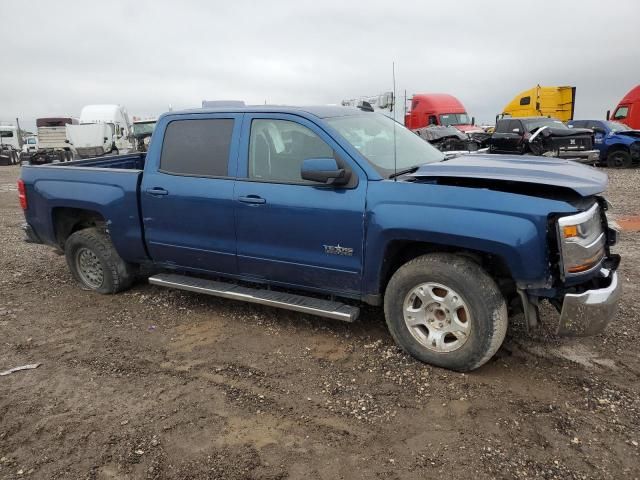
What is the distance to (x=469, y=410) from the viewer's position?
318 centimetres

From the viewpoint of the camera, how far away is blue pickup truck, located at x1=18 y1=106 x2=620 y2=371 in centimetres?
324

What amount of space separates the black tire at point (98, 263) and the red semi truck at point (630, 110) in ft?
72.3

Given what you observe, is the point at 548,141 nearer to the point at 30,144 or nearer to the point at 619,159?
the point at 619,159

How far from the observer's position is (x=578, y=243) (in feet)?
10.3

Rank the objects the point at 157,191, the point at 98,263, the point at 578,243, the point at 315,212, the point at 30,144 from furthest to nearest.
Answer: the point at 30,144 < the point at 98,263 < the point at 157,191 < the point at 315,212 < the point at 578,243

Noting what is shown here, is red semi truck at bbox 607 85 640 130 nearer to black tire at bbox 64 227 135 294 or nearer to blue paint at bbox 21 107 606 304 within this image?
blue paint at bbox 21 107 606 304

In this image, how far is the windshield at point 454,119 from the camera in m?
23.9

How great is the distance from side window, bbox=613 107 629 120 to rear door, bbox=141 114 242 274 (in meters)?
21.9

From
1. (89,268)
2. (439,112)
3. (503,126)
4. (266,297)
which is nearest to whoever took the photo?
(266,297)

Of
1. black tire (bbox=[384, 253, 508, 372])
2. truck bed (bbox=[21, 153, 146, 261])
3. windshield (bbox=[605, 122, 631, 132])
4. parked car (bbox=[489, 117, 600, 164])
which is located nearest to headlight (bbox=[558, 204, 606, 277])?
black tire (bbox=[384, 253, 508, 372])

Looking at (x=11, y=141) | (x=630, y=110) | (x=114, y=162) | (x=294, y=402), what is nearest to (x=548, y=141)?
(x=630, y=110)

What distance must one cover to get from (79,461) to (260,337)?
172cm

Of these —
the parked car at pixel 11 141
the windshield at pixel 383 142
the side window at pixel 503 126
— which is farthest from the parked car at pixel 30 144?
the windshield at pixel 383 142

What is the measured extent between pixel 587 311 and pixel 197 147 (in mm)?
3214
